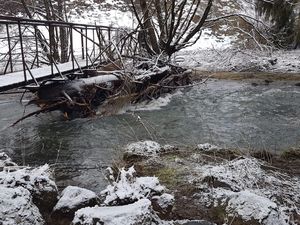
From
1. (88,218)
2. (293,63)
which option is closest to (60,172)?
(88,218)

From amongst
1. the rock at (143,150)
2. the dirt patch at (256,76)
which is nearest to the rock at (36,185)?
the rock at (143,150)

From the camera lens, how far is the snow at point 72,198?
388cm

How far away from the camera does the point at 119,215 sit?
336 centimetres

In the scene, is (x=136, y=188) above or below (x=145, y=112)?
above

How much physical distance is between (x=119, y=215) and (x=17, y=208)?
3.39 ft

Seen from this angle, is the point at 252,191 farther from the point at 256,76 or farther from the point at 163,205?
the point at 256,76

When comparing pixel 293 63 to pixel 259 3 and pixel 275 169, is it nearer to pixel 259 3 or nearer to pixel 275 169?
pixel 259 3

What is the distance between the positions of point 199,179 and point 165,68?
7.27 meters

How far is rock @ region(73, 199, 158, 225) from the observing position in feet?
10.8

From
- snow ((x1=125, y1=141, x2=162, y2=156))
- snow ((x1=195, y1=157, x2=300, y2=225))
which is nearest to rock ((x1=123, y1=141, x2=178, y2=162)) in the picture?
snow ((x1=125, y1=141, x2=162, y2=156))

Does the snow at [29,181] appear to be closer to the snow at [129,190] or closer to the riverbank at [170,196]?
the riverbank at [170,196]

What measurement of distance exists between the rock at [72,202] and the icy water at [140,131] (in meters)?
0.90

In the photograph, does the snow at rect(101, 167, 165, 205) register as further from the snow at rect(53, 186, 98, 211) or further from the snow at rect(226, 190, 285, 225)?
the snow at rect(226, 190, 285, 225)

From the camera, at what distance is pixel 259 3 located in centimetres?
2095
